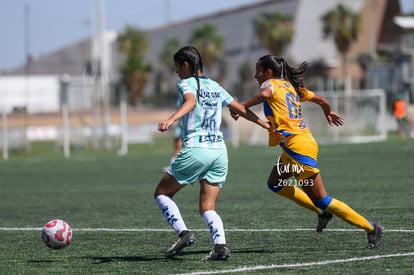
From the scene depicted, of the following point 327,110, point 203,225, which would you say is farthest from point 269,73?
point 203,225

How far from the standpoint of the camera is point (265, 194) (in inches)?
657

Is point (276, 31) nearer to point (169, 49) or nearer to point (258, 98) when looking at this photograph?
point (169, 49)

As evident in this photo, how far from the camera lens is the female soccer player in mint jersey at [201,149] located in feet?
29.0

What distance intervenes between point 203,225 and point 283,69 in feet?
10.5

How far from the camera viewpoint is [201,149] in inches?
349

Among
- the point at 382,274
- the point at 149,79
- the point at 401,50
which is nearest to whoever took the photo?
the point at 382,274

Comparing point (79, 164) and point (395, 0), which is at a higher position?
point (395, 0)

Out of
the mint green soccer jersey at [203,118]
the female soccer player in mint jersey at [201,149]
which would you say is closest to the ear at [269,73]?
the female soccer player in mint jersey at [201,149]

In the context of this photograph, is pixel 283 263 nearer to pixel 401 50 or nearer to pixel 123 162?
pixel 123 162

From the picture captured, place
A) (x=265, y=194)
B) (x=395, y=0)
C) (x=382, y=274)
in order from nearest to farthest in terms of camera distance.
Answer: (x=382, y=274)
(x=265, y=194)
(x=395, y=0)

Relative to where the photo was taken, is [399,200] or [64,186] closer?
[399,200]

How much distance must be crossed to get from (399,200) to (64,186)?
856 cm

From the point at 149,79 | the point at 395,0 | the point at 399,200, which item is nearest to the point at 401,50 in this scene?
the point at 395,0

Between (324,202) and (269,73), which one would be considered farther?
(269,73)
